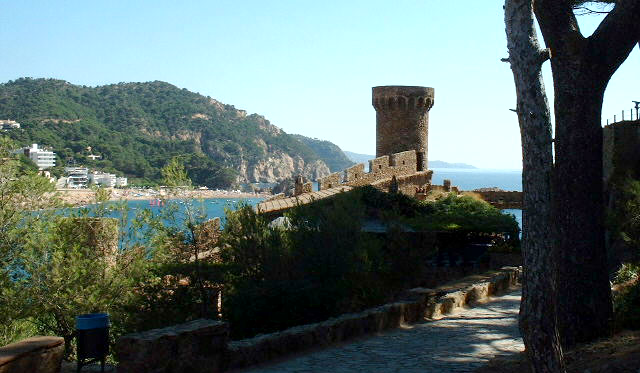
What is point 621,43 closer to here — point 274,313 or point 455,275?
point 274,313

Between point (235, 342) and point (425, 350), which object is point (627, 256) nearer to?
point (425, 350)

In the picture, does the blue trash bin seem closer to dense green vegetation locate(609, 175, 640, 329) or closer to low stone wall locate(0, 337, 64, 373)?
low stone wall locate(0, 337, 64, 373)

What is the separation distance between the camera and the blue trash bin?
24.0 feet

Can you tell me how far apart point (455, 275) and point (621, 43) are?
10865 mm

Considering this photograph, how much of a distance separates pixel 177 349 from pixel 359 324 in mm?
3247

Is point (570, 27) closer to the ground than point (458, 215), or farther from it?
farther from it

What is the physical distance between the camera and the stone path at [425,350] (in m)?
7.75

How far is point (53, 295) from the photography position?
1415 centimetres

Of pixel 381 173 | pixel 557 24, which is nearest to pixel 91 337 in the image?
pixel 557 24

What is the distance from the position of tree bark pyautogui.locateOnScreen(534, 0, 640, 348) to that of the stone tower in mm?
24455

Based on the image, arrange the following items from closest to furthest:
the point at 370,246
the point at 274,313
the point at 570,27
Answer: the point at 570,27, the point at 274,313, the point at 370,246

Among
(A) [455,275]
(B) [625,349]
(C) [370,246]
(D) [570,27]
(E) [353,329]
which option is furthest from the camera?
(A) [455,275]

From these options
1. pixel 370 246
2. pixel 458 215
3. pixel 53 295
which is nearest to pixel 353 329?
pixel 370 246

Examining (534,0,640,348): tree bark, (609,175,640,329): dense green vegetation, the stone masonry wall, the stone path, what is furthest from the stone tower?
(534,0,640,348): tree bark
